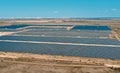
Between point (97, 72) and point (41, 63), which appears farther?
point (41, 63)

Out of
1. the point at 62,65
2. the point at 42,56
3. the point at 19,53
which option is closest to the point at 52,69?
the point at 62,65

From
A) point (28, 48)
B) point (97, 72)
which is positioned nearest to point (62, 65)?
point (97, 72)

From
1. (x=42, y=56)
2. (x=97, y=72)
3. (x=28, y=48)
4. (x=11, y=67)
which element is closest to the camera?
(x=97, y=72)

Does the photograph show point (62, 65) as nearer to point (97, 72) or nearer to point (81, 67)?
point (81, 67)

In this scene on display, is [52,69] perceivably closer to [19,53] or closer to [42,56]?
[42,56]

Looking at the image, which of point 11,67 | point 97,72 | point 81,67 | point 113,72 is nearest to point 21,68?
point 11,67

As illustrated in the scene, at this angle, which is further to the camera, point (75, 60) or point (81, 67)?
point (75, 60)

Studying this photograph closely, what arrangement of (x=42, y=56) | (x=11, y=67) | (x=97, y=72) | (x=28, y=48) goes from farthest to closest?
1. (x=28, y=48)
2. (x=42, y=56)
3. (x=11, y=67)
4. (x=97, y=72)

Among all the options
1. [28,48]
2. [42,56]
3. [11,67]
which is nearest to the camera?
[11,67]

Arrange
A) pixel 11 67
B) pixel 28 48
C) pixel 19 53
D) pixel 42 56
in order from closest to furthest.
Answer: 1. pixel 11 67
2. pixel 42 56
3. pixel 19 53
4. pixel 28 48
